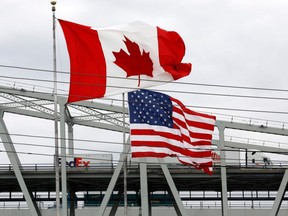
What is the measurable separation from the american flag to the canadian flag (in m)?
2.36

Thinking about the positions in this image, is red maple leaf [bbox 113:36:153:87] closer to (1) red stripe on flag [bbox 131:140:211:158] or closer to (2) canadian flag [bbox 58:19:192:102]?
(2) canadian flag [bbox 58:19:192:102]

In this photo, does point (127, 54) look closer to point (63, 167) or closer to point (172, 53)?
point (172, 53)

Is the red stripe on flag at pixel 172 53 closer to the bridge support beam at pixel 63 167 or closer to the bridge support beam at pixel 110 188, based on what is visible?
the bridge support beam at pixel 63 167

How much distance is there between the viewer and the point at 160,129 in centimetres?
4684

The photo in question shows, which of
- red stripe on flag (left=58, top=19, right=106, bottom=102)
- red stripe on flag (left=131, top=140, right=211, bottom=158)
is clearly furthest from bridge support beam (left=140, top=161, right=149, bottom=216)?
red stripe on flag (left=58, top=19, right=106, bottom=102)

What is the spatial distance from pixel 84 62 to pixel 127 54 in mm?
2526

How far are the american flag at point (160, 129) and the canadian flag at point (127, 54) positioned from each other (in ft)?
7.73

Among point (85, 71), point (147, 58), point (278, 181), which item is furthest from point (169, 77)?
point (278, 181)

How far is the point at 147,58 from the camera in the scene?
45062mm

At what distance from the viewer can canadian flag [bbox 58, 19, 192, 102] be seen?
144 ft

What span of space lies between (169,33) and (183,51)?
1.18 m

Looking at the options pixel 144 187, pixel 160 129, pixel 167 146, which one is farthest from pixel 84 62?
pixel 144 187

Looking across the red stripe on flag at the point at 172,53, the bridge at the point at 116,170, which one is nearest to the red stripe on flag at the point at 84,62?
the red stripe on flag at the point at 172,53

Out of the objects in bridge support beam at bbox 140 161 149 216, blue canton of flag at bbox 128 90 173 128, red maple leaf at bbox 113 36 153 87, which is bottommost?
bridge support beam at bbox 140 161 149 216
